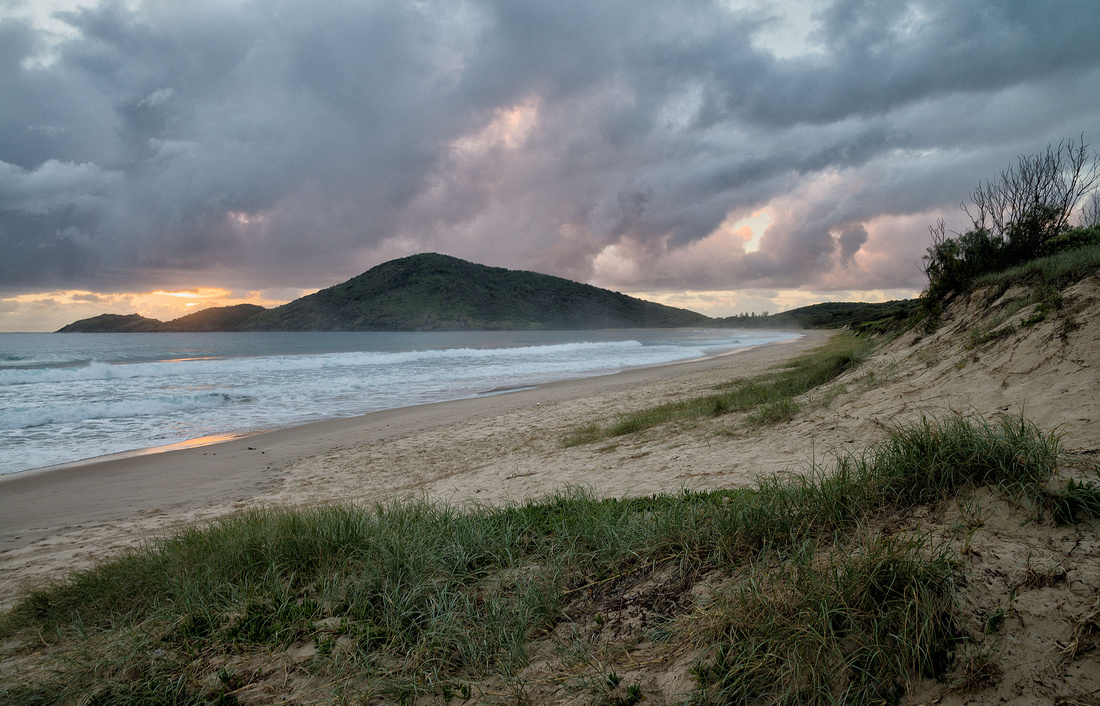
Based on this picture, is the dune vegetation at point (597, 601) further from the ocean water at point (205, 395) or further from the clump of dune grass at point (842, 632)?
the ocean water at point (205, 395)

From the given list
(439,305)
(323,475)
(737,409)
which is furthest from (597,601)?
(439,305)

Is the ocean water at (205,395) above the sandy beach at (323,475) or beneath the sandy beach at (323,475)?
above

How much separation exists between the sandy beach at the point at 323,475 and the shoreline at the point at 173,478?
0.09 feet

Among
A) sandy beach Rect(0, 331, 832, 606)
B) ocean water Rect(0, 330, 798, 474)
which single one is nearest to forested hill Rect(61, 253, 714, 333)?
ocean water Rect(0, 330, 798, 474)

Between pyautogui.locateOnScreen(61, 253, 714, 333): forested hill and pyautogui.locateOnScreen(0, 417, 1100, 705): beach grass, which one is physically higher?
pyautogui.locateOnScreen(61, 253, 714, 333): forested hill

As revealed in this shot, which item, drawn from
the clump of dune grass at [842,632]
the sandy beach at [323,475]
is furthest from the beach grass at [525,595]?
the sandy beach at [323,475]

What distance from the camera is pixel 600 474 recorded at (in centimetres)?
691

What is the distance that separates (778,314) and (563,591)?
186m

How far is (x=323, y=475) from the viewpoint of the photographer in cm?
905

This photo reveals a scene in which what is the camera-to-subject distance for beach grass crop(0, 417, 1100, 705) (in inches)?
93.7

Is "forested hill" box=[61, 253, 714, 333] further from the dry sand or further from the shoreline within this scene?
the dry sand

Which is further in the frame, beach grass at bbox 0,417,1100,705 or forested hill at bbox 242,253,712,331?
forested hill at bbox 242,253,712,331

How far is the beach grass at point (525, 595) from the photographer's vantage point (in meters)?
2.38

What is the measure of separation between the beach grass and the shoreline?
394cm
